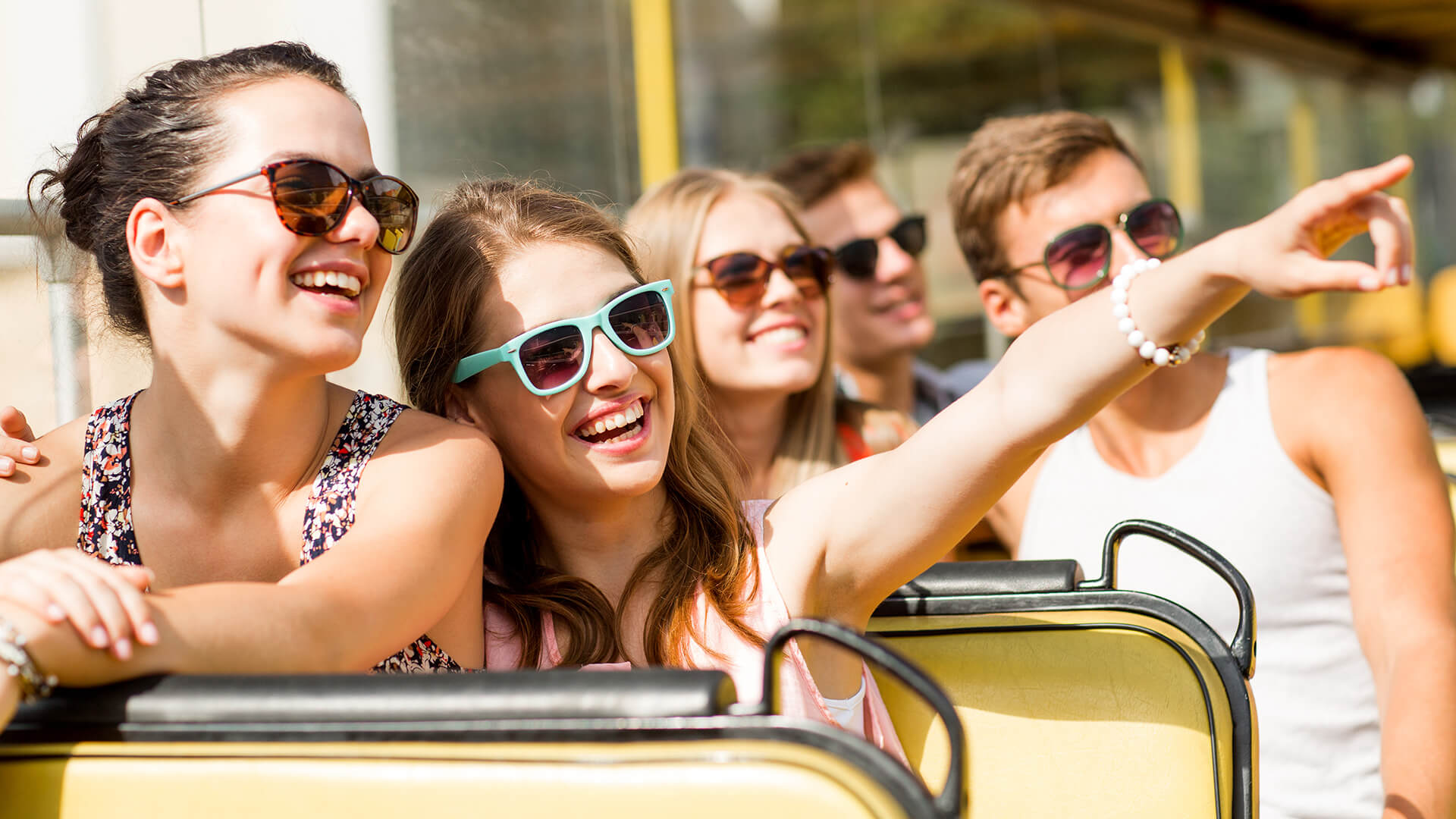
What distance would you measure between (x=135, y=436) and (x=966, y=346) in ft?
16.4

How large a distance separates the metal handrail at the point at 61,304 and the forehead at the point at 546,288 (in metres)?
0.64

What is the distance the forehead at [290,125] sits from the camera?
4.94 feet

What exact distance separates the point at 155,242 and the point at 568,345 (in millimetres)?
510

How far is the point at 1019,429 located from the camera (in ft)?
4.53

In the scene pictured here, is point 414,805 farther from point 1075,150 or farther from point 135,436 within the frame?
point 1075,150

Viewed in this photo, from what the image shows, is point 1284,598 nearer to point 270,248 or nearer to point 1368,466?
point 1368,466

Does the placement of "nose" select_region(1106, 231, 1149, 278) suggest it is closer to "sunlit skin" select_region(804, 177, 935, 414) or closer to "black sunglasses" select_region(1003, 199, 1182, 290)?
"black sunglasses" select_region(1003, 199, 1182, 290)

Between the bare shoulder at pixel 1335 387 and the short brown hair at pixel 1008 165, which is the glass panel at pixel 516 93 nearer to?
the short brown hair at pixel 1008 165

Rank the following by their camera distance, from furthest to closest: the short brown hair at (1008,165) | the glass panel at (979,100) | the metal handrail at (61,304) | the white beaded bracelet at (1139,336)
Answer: the glass panel at (979,100)
the short brown hair at (1008,165)
the metal handrail at (61,304)
the white beaded bracelet at (1139,336)

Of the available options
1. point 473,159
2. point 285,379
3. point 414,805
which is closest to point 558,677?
point 414,805

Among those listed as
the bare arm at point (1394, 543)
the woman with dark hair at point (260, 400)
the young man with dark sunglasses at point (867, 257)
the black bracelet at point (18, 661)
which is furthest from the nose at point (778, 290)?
the black bracelet at point (18, 661)

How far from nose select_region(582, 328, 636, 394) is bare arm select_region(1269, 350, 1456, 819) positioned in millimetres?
1078

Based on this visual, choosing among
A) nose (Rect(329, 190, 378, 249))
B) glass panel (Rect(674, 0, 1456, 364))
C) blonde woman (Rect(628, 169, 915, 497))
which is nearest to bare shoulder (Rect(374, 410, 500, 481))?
nose (Rect(329, 190, 378, 249))

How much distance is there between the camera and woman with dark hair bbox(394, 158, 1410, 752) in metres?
1.46
